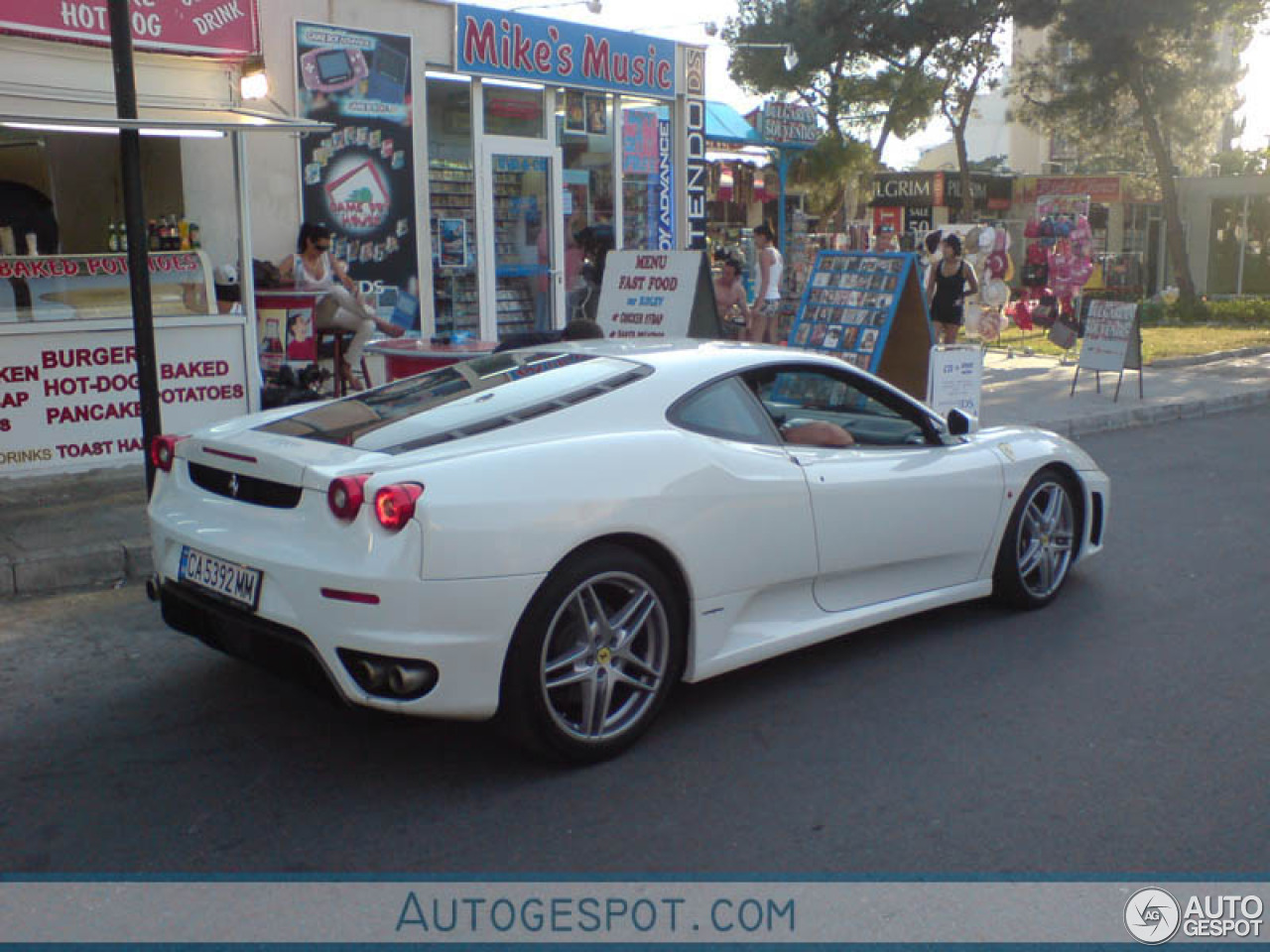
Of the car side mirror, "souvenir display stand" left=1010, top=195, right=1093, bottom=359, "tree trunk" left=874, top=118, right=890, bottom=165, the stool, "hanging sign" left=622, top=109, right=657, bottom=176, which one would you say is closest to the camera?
the car side mirror

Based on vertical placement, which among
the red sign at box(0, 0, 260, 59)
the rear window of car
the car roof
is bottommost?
the rear window of car

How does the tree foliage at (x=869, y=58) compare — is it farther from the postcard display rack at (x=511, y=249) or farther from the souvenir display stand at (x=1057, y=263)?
the postcard display rack at (x=511, y=249)

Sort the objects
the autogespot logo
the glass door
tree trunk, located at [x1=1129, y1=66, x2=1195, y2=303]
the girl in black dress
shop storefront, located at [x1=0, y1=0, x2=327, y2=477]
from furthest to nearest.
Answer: tree trunk, located at [x1=1129, y1=66, x2=1195, y2=303] → the girl in black dress → the glass door → shop storefront, located at [x1=0, y1=0, x2=327, y2=477] → the autogespot logo

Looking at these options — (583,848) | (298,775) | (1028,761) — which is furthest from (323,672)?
(1028,761)

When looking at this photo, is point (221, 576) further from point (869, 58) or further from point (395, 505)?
point (869, 58)

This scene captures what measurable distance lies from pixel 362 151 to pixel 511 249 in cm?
223

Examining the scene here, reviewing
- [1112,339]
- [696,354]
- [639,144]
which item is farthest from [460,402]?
[639,144]

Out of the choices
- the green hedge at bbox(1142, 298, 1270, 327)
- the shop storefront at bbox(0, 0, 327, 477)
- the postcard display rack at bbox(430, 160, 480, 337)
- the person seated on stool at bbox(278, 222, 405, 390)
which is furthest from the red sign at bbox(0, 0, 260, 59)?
the green hedge at bbox(1142, 298, 1270, 327)

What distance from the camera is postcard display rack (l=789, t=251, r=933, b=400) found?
1043 centimetres

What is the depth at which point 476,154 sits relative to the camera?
12.9 meters

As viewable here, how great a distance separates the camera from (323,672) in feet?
12.4

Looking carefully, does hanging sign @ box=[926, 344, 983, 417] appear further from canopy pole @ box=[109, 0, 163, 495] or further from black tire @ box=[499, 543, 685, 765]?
black tire @ box=[499, 543, 685, 765]

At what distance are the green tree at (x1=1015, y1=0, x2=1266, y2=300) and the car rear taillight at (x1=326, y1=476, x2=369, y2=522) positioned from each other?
25.2m

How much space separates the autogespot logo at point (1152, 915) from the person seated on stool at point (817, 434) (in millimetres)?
2122
